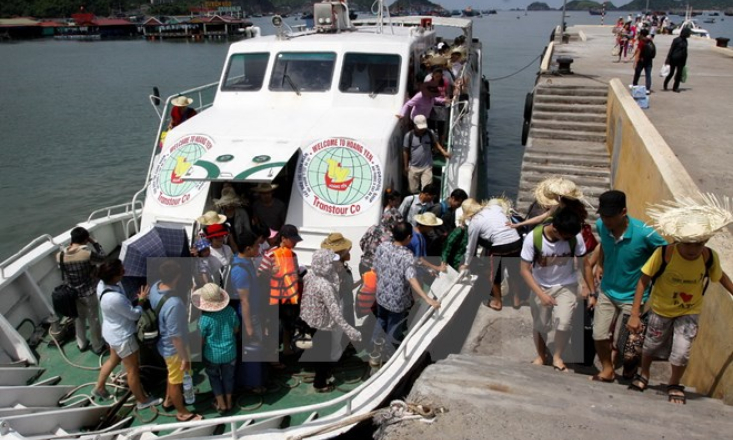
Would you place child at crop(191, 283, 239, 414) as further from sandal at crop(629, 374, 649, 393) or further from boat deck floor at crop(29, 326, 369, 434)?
sandal at crop(629, 374, 649, 393)

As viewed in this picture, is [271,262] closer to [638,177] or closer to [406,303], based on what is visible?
[406,303]

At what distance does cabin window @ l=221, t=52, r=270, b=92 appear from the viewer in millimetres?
8180

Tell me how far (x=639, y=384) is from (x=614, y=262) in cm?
89

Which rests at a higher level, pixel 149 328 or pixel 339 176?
pixel 339 176

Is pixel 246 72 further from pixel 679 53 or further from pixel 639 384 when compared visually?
pixel 679 53

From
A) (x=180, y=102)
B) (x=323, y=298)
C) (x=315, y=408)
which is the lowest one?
(x=315, y=408)

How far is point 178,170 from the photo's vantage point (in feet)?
21.2

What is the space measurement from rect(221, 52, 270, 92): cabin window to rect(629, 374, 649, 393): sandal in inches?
244

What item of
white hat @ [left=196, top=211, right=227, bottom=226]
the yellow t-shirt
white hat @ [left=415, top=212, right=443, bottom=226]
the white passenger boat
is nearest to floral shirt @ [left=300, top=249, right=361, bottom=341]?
the white passenger boat

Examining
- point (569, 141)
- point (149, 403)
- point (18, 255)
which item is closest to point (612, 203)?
point (149, 403)

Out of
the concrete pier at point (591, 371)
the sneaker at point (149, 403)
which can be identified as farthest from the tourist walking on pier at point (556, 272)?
the sneaker at point (149, 403)

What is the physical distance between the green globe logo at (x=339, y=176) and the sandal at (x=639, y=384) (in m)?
3.25

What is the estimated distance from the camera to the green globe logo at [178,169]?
6.36 meters

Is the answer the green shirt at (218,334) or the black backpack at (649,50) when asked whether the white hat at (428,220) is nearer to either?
the green shirt at (218,334)
